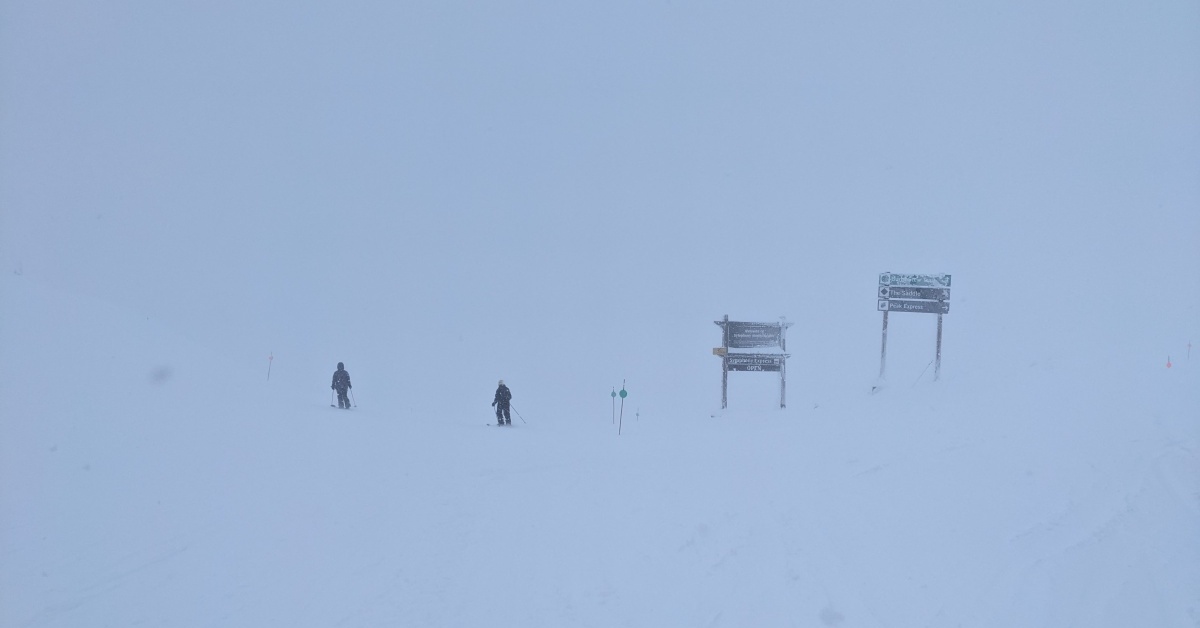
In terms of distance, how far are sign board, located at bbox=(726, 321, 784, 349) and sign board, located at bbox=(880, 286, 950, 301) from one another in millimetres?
3137

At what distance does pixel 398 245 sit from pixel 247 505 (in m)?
112

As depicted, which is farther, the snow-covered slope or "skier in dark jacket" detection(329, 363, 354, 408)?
"skier in dark jacket" detection(329, 363, 354, 408)

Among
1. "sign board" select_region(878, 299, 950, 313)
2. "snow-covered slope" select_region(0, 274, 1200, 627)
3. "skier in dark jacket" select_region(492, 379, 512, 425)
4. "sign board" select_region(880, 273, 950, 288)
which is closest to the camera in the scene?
"snow-covered slope" select_region(0, 274, 1200, 627)

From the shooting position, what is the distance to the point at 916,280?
56.8ft

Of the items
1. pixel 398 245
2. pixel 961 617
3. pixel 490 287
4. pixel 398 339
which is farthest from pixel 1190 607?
pixel 398 245

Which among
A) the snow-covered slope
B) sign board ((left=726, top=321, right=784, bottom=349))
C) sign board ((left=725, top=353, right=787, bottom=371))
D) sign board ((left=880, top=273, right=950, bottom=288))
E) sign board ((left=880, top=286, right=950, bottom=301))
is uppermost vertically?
sign board ((left=880, top=273, right=950, bottom=288))

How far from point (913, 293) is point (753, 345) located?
423 cm

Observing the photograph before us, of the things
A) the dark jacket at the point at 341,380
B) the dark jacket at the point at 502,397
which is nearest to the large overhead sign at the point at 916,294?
the dark jacket at the point at 502,397

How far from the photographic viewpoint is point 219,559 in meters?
7.84

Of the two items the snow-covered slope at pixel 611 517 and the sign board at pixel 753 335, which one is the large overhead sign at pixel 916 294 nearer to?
the sign board at pixel 753 335

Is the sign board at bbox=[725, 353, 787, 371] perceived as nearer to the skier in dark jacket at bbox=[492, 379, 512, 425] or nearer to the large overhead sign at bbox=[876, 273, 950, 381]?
the large overhead sign at bbox=[876, 273, 950, 381]

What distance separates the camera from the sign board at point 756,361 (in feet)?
63.6

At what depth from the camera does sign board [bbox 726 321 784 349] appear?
1958cm

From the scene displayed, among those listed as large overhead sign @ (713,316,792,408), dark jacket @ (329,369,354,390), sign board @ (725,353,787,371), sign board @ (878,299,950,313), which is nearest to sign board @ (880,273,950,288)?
sign board @ (878,299,950,313)
